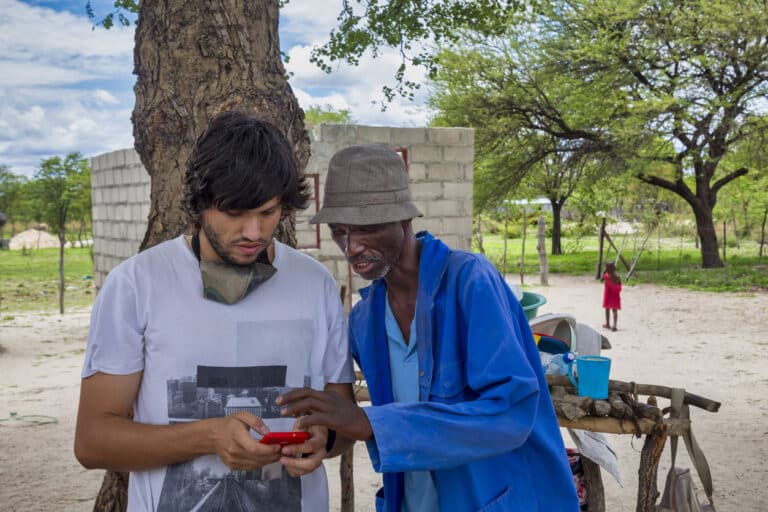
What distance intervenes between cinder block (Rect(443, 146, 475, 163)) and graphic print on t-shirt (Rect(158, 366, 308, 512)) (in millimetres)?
9085

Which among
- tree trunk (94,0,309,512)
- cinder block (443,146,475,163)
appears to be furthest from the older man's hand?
cinder block (443,146,475,163)

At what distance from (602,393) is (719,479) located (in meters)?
2.49

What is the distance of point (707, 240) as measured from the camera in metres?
19.5

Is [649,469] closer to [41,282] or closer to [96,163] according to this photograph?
[96,163]

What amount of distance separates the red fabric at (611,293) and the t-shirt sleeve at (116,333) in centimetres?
977

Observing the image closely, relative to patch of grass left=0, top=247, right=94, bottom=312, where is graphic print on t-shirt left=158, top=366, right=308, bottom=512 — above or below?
above

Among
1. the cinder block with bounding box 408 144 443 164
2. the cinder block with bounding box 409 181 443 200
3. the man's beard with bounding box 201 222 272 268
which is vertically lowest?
the man's beard with bounding box 201 222 272 268

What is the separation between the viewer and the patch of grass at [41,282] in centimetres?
1496

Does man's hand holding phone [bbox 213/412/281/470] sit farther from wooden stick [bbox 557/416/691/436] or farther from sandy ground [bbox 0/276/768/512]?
sandy ground [bbox 0/276/768/512]

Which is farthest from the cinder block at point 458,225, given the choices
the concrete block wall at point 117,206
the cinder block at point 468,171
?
the concrete block wall at point 117,206

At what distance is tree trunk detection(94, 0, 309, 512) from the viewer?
2.85 meters

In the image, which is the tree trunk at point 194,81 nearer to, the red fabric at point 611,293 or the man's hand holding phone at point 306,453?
the man's hand holding phone at point 306,453

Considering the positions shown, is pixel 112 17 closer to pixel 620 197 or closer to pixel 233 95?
pixel 233 95

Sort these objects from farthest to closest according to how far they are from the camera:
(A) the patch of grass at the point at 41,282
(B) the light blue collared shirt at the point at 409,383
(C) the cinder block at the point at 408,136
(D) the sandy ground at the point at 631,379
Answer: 1. (A) the patch of grass at the point at 41,282
2. (C) the cinder block at the point at 408,136
3. (D) the sandy ground at the point at 631,379
4. (B) the light blue collared shirt at the point at 409,383
